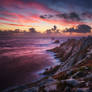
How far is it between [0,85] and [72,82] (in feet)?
56.5

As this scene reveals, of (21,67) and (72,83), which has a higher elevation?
(72,83)

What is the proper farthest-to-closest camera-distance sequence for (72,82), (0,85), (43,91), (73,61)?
(73,61) < (0,85) < (43,91) < (72,82)

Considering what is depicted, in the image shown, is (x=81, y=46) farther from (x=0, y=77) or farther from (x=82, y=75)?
(x=0, y=77)

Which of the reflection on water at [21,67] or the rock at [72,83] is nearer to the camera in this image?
the rock at [72,83]

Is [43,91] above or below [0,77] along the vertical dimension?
above

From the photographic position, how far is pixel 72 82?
814 centimetres

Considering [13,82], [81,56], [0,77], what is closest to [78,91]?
[81,56]

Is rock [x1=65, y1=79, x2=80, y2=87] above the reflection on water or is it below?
above

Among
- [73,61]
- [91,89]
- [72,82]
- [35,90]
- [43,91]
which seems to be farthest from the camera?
[73,61]

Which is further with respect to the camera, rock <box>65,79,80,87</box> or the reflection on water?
the reflection on water

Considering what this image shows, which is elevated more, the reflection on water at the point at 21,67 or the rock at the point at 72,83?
the rock at the point at 72,83

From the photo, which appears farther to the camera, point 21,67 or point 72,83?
point 21,67

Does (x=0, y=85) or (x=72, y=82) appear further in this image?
(x=0, y=85)

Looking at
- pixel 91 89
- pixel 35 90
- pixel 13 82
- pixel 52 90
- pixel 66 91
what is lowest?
pixel 13 82
